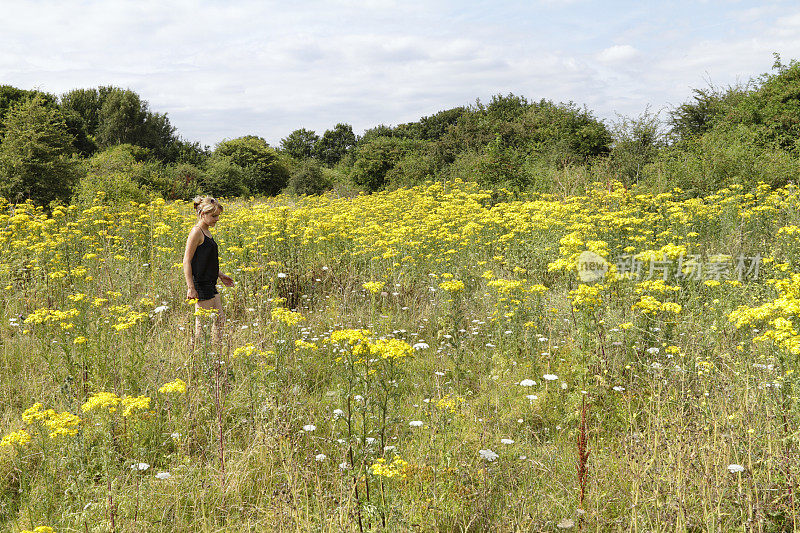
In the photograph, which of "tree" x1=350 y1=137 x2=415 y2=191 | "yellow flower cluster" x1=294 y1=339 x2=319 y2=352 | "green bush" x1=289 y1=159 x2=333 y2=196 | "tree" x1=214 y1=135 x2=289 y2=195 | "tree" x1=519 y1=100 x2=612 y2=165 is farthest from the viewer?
"tree" x1=214 y1=135 x2=289 y2=195

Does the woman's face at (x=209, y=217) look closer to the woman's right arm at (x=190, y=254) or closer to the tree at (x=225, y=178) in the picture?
the woman's right arm at (x=190, y=254)

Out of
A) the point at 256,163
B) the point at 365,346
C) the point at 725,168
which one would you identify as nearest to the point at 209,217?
the point at 365,346

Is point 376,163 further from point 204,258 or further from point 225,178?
point 204,258

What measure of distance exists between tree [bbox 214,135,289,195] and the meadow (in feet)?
85.5

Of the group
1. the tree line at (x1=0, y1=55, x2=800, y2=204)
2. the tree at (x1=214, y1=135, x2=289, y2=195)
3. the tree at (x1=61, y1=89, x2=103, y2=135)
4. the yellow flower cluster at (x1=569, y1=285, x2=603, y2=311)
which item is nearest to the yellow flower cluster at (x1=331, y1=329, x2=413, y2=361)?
the yellow flower cluster at (x1=569, y1=285, x2=603, y2=311)

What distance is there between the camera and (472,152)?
19.4m

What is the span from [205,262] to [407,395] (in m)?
2.41

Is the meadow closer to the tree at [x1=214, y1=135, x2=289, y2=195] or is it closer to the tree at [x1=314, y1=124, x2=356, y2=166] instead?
the tree at [x1=214, y1=135, x2=289, y2=195]

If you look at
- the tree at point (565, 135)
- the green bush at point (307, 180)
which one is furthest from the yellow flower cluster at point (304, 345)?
the green bush at point (307, 180)

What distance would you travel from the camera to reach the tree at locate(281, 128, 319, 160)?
53688mm

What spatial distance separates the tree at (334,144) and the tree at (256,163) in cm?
1954

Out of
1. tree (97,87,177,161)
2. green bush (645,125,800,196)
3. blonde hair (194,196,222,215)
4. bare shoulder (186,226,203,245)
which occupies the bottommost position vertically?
bare shoulder (186,226,203,245)

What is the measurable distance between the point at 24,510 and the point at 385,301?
4202mm

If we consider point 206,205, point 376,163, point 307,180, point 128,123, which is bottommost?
point 206,205
